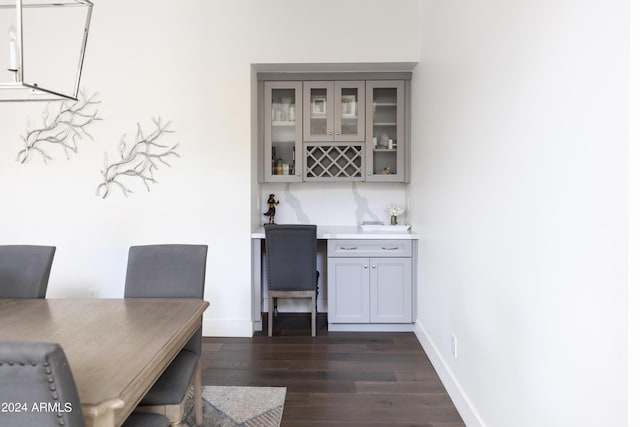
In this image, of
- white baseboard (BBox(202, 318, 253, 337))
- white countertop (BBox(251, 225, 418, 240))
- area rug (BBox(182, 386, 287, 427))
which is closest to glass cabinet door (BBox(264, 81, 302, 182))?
white countertop (BBox(251, 225, 418, 240))

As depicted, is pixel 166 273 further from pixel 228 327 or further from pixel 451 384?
pixel 451 384

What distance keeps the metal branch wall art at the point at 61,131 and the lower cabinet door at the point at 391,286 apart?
2757 mm

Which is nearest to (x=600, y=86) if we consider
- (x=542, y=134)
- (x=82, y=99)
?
(x=542, y=134)

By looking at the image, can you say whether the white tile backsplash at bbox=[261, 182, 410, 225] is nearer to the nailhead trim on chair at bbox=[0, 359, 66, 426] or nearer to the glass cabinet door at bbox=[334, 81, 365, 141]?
the glass cabinet door at bbox=[334, 81, 365, 141]

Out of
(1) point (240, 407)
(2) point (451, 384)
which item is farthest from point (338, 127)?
(1) point (240, 407)

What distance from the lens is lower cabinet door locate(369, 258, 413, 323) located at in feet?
11.6

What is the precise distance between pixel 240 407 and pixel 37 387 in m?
1.66

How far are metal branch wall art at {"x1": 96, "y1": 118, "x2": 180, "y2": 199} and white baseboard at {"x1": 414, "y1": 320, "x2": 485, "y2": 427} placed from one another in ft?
8.48

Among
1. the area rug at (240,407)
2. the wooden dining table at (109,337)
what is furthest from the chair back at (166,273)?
the area rug at (240,407)

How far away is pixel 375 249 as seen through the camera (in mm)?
3525

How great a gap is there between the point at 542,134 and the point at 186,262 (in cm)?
175

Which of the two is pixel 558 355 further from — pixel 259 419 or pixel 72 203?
pixel 72 203

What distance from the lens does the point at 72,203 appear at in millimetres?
3447

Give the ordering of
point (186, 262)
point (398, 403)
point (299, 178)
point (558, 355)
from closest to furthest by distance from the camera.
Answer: point (558, 355) < point (186, 262) < point (398, 403) < point (299, 178)
